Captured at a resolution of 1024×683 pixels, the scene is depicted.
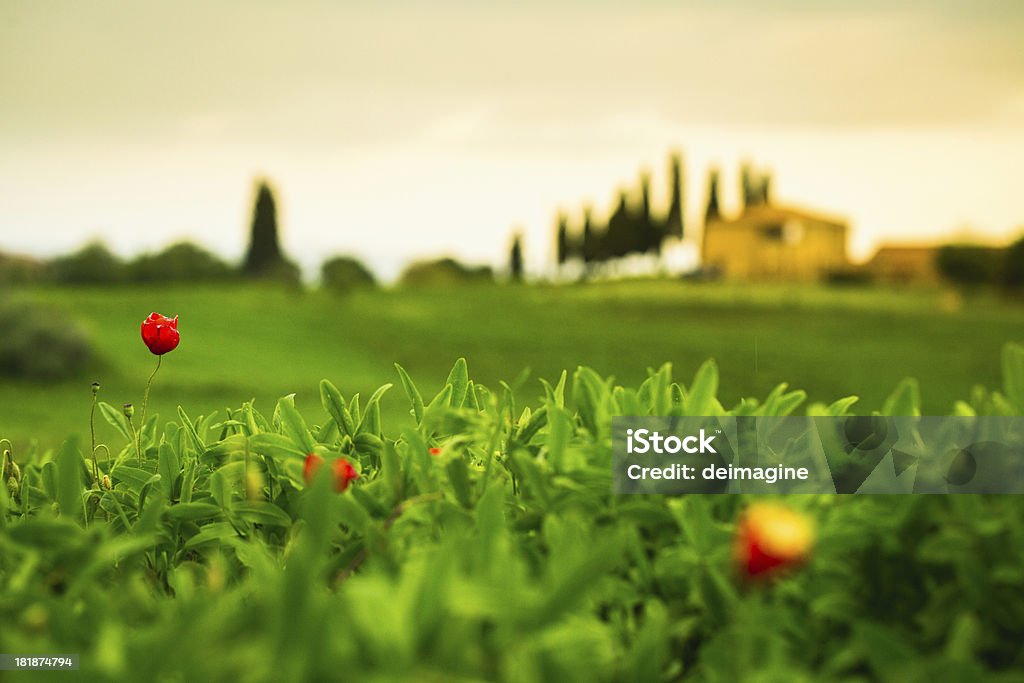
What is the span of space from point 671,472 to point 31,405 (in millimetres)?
16747

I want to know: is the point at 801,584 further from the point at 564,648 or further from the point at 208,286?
the point at 208,286

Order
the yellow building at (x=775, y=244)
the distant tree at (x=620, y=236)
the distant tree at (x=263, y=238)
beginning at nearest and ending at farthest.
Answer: the distant tree at (x=263, y=238), the distant tree at (x=620, y=236), the yellow building at (x=775, y=244)

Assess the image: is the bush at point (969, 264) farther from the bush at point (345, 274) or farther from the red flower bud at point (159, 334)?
the red flower bud at point (159, 334)

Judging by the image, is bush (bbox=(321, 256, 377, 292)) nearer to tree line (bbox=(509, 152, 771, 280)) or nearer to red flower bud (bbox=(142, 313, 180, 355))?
tree line (bbox=(509, 152, 771, 280))

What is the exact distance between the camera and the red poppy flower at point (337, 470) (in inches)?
59.5

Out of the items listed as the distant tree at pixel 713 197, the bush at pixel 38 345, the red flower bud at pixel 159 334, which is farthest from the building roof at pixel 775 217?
the red flower bud at pixel 159 334

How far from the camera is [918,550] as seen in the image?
1218 mm

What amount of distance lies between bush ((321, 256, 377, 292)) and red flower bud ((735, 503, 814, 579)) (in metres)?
36.6

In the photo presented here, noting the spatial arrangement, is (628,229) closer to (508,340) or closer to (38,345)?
(508,340)

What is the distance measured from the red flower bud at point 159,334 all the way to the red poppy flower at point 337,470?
2.43 feet

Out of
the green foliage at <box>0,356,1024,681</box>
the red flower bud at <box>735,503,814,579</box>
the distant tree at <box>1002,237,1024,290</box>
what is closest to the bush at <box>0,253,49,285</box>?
the green foliage at <box>0,356,1024,681</box>

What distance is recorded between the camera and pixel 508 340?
1059 inches

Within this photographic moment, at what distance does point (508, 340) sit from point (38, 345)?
12.9 m

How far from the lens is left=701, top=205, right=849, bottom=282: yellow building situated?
5409 centimetres
